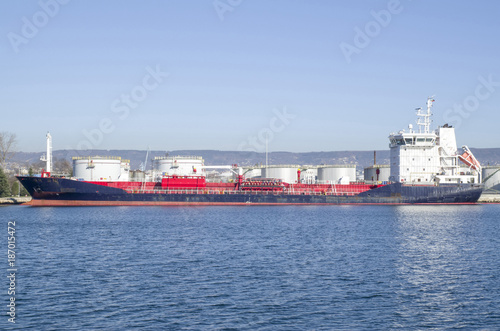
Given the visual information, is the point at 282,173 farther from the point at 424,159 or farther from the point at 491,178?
the point at 491,178

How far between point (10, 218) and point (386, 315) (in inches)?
1794

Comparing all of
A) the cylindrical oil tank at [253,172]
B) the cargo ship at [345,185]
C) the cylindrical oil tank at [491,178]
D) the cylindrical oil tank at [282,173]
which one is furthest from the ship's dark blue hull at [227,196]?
the cylindrical oil tank at [491,178]

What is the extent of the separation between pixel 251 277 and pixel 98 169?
58485 mm

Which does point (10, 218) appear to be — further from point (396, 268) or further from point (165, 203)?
point (396, 268)

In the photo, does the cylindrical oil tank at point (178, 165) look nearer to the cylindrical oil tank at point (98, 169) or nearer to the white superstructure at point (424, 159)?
the cylindrical oil tank at point (98, 169)

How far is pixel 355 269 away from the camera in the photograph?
27578 mm

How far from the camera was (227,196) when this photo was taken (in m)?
74.4

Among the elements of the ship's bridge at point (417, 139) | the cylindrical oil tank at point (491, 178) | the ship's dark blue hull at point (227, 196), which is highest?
the ship's bridge at point (417, 139)

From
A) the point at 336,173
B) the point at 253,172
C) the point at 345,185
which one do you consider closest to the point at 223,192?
the point at 345,185

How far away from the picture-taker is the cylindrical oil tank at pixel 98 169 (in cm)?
7900

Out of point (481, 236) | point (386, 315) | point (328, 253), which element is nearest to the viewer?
point (386, 315)

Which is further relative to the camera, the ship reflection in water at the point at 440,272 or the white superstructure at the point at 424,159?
the white superstructure at the point at 424,159

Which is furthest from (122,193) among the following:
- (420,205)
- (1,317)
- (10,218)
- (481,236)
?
(1,317)

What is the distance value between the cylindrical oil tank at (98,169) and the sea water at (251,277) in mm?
32354
